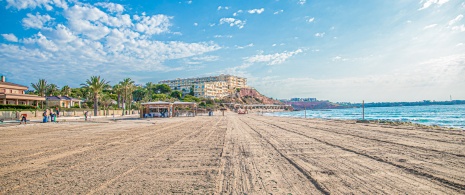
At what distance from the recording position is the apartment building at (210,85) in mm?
126500

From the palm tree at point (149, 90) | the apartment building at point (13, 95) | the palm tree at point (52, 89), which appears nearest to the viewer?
the apartment building at point (13, 95)

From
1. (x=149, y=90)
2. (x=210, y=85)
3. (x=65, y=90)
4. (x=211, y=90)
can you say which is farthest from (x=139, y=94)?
(x=210, y=85)

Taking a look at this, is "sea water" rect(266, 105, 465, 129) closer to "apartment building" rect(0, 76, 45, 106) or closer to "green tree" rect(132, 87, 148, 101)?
"green tree" rect(132, 87, 148, 101)

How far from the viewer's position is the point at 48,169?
5297mm

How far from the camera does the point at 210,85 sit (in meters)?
131

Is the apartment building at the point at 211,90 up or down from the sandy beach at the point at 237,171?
up

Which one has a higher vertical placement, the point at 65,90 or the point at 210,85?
the point at 210,85

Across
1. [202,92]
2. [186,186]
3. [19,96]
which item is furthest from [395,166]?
[202,92]

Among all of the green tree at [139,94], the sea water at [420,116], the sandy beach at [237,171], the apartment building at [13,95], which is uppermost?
the green tree at [139,94]

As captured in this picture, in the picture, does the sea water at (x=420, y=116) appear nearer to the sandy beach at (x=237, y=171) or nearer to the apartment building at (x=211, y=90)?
the sandy beach at (x=237, y=171)

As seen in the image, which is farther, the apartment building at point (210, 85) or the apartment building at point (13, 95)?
the apartment building at point (210, 85)

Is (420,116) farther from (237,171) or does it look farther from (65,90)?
(65,90)

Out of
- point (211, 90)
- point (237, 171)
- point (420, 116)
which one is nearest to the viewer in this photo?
point (237, 171)

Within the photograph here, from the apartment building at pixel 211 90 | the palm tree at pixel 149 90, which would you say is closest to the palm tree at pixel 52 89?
the palm tree at pixel 149 90
